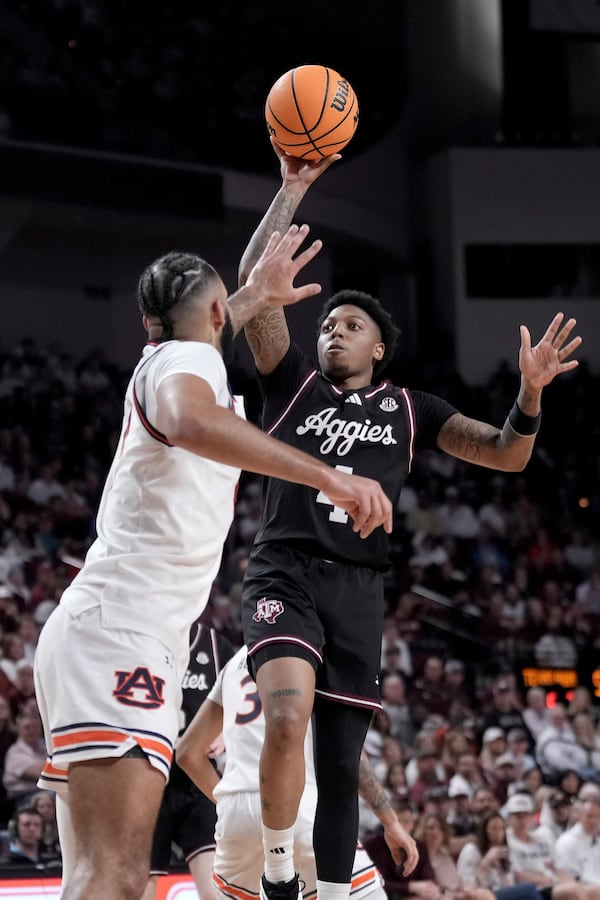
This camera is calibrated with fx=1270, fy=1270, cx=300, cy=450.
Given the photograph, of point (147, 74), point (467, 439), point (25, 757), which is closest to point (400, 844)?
point (467, 439)

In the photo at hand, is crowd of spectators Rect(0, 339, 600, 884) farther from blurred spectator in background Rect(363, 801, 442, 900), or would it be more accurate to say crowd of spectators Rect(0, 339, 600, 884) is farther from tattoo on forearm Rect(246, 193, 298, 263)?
tattoo on forearm Rect(246, 193, 298, 263)

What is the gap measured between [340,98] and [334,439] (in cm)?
147

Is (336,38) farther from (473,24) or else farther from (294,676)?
(294,676)

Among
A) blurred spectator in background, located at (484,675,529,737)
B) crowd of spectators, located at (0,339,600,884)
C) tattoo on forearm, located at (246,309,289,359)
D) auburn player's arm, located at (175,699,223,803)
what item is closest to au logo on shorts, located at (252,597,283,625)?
tattoo on forearm, located at (246,309,289,359)

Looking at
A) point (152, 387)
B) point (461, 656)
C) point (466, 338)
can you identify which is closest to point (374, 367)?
point (152, 387)

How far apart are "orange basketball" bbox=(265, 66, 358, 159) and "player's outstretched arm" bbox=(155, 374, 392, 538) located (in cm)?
218

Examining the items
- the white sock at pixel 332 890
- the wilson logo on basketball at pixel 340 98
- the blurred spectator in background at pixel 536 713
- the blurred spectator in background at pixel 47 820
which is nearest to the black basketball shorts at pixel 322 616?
the white sock at pixel 332 890

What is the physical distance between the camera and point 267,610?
4637mm

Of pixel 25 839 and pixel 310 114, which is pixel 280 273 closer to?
pixel 310 114

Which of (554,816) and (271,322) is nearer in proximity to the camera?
(271,322)

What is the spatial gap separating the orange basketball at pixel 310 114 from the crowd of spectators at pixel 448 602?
3.67 m

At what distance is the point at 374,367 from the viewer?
5551 millimetres

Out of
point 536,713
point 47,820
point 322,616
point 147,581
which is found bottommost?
point 536,713

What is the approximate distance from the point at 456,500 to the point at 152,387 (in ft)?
48.1
